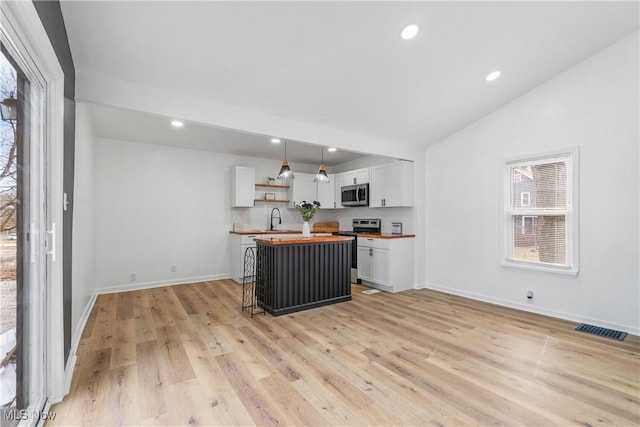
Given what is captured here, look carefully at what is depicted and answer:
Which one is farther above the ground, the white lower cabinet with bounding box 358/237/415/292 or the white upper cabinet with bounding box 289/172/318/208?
the white upper cabinet with bounding box 289/172/318/208

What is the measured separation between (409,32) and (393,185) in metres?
2.85

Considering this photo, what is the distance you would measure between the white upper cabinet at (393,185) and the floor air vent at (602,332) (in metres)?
2.69

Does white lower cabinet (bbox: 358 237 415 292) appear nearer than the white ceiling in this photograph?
No

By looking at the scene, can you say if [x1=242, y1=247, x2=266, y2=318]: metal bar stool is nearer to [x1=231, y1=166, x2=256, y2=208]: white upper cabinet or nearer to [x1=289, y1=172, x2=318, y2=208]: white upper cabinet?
[x1=231, y1=166, x2=256, y2=208]: white upper cabinet

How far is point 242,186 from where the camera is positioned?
5887 mm

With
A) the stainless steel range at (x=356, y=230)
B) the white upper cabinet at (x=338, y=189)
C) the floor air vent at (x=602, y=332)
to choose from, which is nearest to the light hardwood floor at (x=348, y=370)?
the floor air vent at (x=602, y=332)

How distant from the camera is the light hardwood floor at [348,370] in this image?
193 centimetres

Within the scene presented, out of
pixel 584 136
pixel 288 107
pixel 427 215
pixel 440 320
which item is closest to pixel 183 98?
pixel 288 107

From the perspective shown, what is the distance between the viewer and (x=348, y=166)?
276 inches

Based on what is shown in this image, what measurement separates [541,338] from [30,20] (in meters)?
4.56

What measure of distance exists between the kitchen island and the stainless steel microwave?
1.61m

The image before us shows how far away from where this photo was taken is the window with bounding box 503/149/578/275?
367 cm

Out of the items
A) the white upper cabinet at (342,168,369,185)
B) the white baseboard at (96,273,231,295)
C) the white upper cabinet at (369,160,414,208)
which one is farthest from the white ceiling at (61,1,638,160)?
the white baseboard at (96,273,231,295)

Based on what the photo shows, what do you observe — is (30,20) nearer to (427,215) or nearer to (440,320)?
(440,320)
